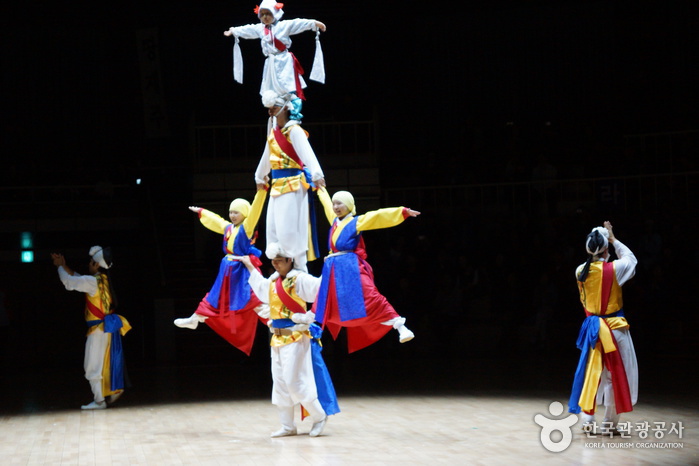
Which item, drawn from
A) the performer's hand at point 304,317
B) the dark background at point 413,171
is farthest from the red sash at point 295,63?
the dark background at point 413,171

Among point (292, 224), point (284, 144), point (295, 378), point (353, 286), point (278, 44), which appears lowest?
point (295, 378)

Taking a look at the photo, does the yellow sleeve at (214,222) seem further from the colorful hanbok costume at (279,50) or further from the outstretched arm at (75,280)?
the outstretched arm at (75,280)

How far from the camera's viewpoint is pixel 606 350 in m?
6.71

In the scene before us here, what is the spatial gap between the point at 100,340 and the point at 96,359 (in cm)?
18

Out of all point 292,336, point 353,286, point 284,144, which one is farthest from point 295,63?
point 292,336

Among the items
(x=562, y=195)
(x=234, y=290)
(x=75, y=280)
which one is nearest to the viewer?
(x=234, y=290)

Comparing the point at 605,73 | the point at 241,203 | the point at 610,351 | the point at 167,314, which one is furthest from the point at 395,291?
the point at 605,73

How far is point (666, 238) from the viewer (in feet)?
38.3

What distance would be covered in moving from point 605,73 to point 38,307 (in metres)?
9.61

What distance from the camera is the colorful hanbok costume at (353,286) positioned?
6785 mm

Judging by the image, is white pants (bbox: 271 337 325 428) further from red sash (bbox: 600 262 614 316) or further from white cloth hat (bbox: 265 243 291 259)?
red sash (bbox: 600 262 614 316)

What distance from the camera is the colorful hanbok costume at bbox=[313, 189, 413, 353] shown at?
679 cm

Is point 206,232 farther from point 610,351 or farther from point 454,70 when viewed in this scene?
point 610,351

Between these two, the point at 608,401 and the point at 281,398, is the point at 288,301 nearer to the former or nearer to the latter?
the point at 281,398
